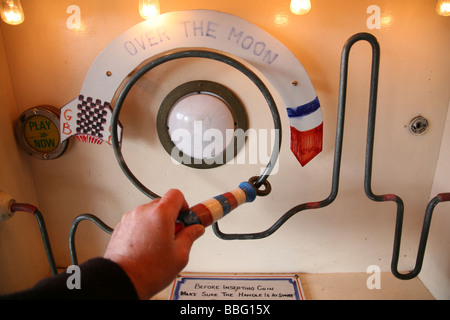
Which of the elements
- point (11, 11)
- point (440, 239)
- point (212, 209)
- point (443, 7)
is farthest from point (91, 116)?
point (440, 239)

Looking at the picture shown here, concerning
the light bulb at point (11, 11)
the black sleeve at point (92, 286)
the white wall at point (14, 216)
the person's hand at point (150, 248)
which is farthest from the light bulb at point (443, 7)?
the white wall at point (14, 216)

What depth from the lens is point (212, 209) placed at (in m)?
0.51

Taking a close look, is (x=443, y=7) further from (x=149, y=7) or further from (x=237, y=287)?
(x=237, y=287)

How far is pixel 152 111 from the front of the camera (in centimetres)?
77

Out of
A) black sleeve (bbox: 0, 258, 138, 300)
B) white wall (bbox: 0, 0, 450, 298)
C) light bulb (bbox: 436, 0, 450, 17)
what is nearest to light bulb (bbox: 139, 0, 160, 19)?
white wall (bbox: 0, 0, 450, 298)

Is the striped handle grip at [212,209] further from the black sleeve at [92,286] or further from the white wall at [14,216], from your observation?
the white wall at [14,216]

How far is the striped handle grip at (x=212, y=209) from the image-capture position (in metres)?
0.48

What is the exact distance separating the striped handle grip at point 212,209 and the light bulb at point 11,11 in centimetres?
61

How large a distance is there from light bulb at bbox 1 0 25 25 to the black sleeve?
0.61 m

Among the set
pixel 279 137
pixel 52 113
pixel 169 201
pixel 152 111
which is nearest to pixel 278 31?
pixel 279 137

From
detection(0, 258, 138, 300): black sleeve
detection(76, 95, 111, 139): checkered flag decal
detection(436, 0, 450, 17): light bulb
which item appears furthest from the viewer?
detection(76, 95, 111, 139): checkered flag decal

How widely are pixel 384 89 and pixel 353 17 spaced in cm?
21

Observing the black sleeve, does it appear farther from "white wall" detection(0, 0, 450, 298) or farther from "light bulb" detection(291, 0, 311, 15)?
"light bulb" detection(291, 0, 311, 15)

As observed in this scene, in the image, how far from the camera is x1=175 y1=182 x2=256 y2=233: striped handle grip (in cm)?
48
